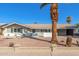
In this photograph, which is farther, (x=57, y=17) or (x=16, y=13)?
(x=57, y=17)

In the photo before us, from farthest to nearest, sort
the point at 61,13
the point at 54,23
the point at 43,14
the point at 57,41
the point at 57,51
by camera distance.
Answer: the point at 57,41
the point at 54,23
the point at 61,13
the point at 43,14
the point at 57,51

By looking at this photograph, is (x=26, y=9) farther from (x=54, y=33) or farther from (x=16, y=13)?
(x=54, y=33)

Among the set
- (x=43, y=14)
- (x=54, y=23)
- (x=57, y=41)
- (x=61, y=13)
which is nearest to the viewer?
(x=43, y=14)

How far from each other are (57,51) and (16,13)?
214cm

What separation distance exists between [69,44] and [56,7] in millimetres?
1827

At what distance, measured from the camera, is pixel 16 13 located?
692cm

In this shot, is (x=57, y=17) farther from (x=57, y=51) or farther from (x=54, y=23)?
(x=57, y=51)

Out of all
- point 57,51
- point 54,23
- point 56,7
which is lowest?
point 57,51

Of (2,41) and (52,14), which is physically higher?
(52,14)

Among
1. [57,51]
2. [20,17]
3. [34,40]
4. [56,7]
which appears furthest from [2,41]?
[57,51]

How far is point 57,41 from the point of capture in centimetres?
939

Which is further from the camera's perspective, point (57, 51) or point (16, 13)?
point (16, 13)

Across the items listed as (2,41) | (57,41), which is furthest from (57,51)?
(2,41)

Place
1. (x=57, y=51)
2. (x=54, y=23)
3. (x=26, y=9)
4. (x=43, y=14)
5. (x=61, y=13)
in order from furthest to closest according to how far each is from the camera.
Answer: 1. (x=54, y=23)
2. (x=61, y=13)
3. (x=43, y=14)
4. (x=26, y=9)
5. (x=57, y=51)
